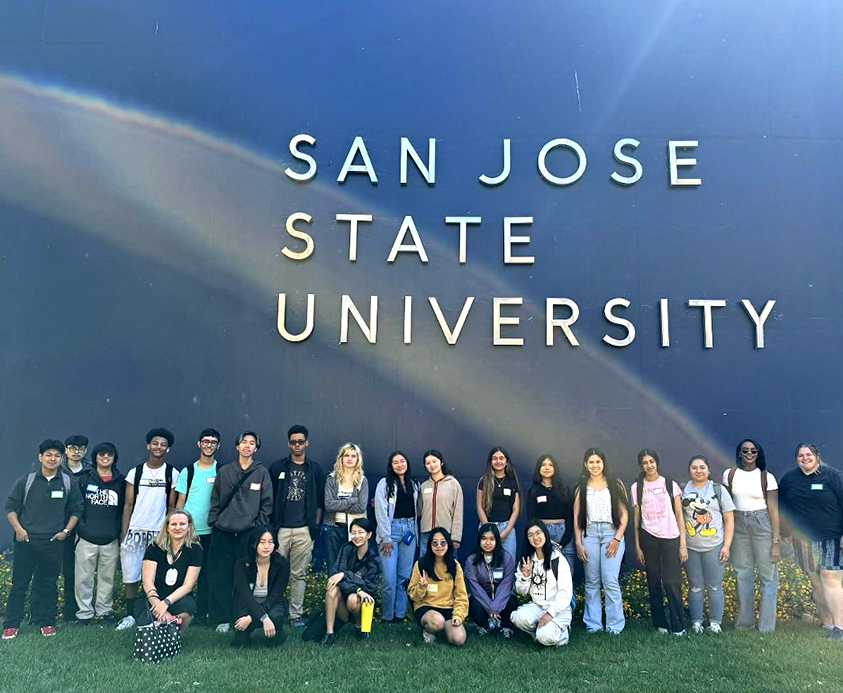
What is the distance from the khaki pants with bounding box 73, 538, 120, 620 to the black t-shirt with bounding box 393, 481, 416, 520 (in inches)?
111

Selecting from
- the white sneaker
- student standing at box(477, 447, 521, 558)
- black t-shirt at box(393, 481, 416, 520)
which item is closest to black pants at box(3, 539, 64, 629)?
the white sneaker

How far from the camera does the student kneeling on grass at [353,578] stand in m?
6.35

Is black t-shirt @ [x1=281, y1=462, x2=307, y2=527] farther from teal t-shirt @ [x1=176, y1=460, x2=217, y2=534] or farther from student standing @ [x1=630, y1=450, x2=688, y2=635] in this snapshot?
student standing @ [x1=630, y1=450, x2=688, y2=635]

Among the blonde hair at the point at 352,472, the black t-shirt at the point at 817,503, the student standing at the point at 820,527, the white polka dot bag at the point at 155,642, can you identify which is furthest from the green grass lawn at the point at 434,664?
the blonde hair at the point at 352,472

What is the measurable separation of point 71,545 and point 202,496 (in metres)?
1.42

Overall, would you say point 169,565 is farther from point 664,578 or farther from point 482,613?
point 664,578

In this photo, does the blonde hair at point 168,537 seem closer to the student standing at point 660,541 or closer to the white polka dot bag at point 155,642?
the white polka dot bag at point 155,642

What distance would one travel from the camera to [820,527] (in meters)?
6.67

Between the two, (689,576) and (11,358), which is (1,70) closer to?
(11,358)

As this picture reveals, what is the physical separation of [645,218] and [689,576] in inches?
170

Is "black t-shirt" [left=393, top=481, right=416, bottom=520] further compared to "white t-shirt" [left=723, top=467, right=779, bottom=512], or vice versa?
"black t-shirt" [left=393, top=481, right=416, bottom=520]

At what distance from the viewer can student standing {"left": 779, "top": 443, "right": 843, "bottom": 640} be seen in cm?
660

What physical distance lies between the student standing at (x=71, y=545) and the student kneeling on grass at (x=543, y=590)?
4.37m

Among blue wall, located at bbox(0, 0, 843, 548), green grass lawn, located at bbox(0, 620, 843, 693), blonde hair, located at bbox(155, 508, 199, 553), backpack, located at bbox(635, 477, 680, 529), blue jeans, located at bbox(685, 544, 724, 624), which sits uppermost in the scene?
blue wall, located at bbox(0, 0, 843, 548)
